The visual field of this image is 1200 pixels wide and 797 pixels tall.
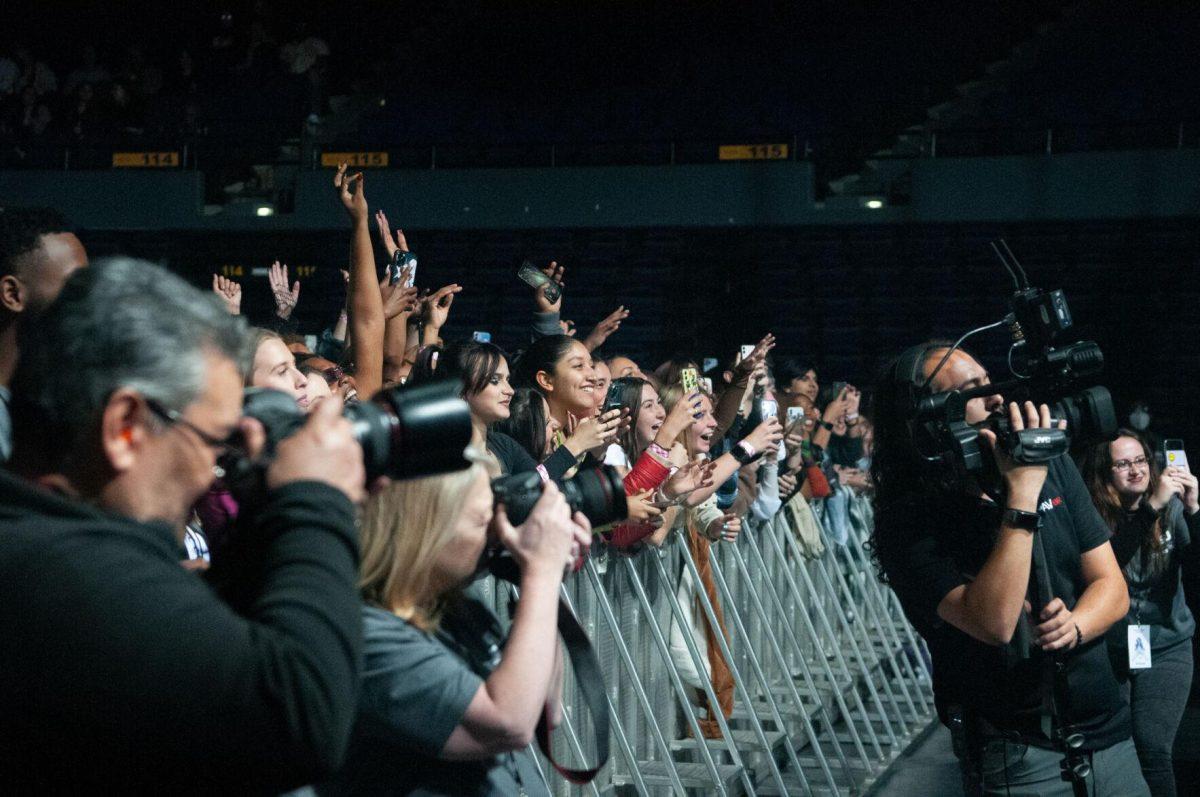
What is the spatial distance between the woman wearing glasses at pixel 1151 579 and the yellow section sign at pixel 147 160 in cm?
1108

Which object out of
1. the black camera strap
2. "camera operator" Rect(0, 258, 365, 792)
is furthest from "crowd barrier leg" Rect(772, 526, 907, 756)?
"camera operator" Rect(0, 258, 365, 792)

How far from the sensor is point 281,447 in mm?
1272

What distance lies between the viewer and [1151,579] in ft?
14.1

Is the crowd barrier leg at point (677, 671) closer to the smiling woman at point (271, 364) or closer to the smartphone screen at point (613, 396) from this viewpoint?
the smartphone screen at point (613, 396)

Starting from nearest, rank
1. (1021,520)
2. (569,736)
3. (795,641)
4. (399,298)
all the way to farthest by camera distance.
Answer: (1021,520), (569,736), (399,298), (795,641)

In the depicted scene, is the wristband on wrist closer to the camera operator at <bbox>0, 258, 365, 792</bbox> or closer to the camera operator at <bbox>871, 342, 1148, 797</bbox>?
the camera operator at <bbox>871, 342, 1148, 797</bbox>

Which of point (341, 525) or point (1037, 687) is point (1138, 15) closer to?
point (1037, 687)

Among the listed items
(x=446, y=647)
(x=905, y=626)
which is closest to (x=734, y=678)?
(x=446, y=647)

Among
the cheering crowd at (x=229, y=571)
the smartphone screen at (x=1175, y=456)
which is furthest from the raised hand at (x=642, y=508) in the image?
the smartphone screen at (x=1175, y=456)

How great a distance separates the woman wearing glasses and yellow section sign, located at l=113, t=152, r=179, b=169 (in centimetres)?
1108

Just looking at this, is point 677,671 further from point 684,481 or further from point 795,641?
point 795,641

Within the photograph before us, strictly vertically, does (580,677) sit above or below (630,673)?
above

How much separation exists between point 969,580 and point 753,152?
1041cm

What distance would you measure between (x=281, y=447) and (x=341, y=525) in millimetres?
99
